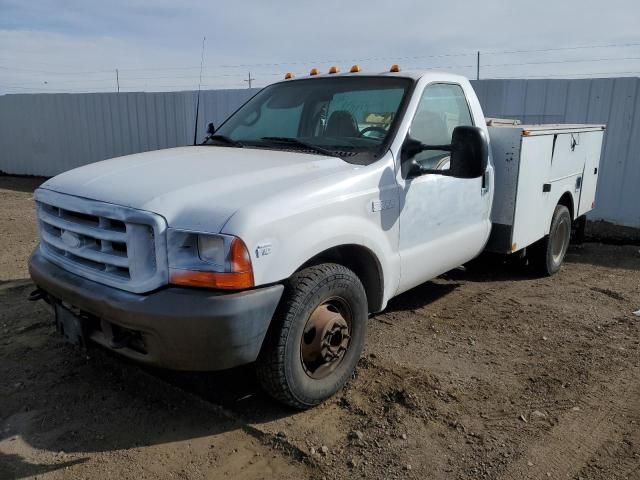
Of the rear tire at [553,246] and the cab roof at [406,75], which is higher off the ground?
the cab roof at [406,75]

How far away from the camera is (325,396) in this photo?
3.25 metres

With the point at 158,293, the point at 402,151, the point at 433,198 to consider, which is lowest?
the point at 158,293

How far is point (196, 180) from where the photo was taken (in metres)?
2.96

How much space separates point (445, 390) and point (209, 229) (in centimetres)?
186

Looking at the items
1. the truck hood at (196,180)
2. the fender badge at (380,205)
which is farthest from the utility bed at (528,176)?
the truck hood at (196,180)

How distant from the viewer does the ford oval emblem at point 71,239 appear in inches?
120

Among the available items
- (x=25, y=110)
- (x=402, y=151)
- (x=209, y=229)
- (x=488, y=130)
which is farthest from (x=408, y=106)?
(x=25, y=110)

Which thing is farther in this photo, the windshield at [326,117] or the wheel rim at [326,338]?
the windshield at [326,117]

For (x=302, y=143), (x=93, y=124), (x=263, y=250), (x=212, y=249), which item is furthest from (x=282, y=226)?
(x=93, y=124)

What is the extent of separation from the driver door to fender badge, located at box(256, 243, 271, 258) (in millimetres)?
1226

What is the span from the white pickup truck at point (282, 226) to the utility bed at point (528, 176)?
28mm

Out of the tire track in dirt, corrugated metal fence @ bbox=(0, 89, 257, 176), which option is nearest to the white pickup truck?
the tire track in dirt

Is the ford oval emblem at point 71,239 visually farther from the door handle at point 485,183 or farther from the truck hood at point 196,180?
the door handle at point 485,183

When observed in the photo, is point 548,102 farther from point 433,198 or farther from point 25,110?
point 25,110
